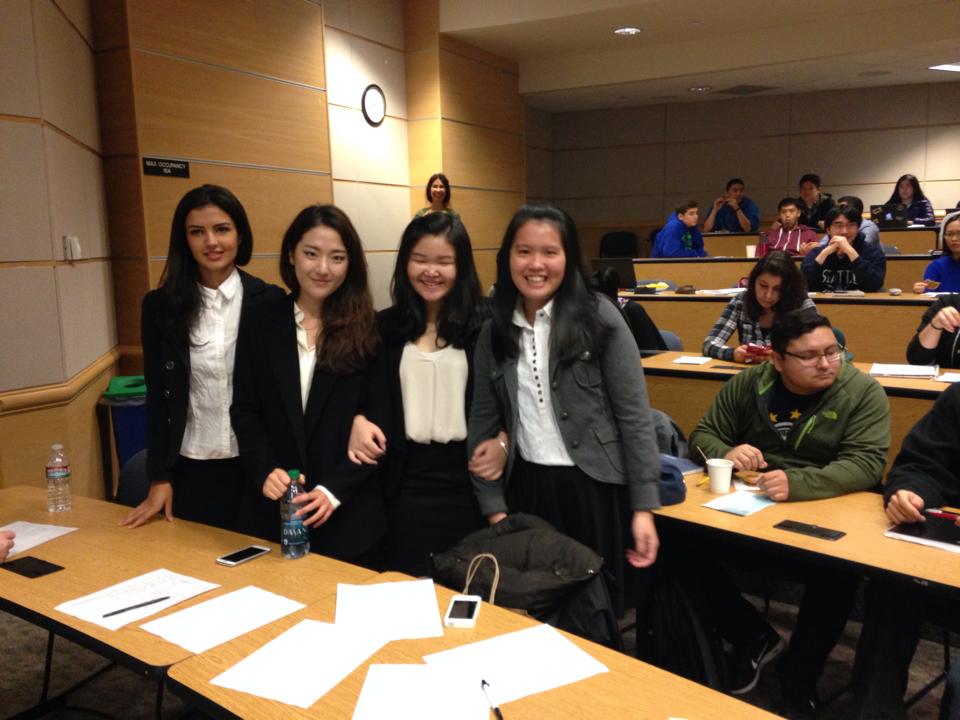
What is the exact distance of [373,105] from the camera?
7336mm

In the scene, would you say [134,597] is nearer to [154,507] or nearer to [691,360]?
[154,507]

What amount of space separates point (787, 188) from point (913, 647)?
9.78 meters

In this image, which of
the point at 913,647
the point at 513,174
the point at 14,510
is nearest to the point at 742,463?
the point at 913,647

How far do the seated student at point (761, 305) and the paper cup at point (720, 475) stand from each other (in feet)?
5.46

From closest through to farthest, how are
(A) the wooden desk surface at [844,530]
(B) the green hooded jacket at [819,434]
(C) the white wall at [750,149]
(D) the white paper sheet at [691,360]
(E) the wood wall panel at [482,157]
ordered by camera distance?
(A) the wooden desk surface at [844,530] → (B) the green hooded jacket at [819,434] → (D) the white paper sheet at [691,360] → (E) the wood wall panel at [482,157] → (C) the white wall at [750,149]

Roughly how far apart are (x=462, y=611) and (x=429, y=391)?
71 centimetres

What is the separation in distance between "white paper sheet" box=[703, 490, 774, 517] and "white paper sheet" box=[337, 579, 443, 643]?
0.99 meters

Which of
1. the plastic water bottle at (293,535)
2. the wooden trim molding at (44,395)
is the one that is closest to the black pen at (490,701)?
the plastic water bottle at (293,535)

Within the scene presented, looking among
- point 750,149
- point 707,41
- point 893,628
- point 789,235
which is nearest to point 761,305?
point 893,628

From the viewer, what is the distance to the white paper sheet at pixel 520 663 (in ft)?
4.47

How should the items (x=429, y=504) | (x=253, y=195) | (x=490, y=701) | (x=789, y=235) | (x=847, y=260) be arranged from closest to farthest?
(x=490, y=701), (x=429, y=504), (x=253, y=195), (x=847, y=260), (x=789, y=235)

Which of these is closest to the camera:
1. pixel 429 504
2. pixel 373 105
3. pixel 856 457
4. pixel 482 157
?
pixel 429 504

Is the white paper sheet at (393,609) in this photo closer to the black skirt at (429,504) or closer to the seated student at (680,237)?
the black skirt at (429,504)

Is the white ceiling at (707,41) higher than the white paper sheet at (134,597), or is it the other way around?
the white ceiling at (707,41)
